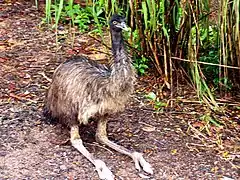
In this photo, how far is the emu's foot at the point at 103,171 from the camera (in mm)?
2881

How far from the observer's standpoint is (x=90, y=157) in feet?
9.94

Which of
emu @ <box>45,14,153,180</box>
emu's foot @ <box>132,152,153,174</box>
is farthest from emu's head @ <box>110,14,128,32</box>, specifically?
emu's foot @ <box>132,152,153,174</box>

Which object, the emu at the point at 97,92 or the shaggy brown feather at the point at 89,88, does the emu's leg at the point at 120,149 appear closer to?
the emu at the point at 97,92

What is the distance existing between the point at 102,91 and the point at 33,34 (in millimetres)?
1776

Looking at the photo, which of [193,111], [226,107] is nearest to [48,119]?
[193,111]

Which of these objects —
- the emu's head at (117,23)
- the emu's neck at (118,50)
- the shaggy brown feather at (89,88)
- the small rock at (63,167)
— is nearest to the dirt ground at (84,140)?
the small rock at (63,167)

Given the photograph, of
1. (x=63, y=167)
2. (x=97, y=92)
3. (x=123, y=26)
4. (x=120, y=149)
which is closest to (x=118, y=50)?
(x=123, y=26)

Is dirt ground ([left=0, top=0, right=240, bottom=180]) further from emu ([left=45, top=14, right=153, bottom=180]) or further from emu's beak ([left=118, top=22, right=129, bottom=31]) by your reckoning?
emu's beak ([left=118, top=22, right=129, bottom=31])

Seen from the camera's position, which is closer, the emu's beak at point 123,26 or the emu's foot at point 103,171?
the emu's foot at point 103,171

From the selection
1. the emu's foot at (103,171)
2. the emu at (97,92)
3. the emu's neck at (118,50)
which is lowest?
the emu's foot at (103,171)

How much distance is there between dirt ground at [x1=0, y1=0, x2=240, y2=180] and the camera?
117 inches

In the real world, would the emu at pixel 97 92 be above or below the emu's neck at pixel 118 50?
below

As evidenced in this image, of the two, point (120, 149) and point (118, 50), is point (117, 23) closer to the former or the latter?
point (118, 50)

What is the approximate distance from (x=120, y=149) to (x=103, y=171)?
0.25m
